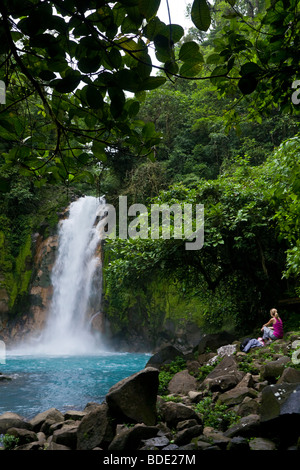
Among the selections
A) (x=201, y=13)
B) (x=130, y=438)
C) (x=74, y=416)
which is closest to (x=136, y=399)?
Answer: (x=130, y=438)

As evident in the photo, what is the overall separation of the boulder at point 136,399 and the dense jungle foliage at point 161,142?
8.57 feet

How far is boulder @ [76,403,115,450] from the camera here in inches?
144

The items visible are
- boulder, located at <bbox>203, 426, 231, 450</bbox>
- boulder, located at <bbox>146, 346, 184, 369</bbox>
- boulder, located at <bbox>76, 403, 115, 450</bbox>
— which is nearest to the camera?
boulder, located at <bbox>203, 426, 231, 450</bbox>

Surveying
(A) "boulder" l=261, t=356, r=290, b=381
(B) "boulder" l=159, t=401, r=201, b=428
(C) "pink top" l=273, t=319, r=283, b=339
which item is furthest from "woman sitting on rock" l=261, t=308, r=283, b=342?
(B) "boulder" l=159, t=401, r=201, b=428

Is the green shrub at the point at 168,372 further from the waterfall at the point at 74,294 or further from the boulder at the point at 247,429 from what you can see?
the waterfall at the point at 74,294

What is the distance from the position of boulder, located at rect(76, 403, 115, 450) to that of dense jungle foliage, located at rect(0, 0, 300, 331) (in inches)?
108

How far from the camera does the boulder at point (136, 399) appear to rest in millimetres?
4020

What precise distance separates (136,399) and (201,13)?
13.4ft

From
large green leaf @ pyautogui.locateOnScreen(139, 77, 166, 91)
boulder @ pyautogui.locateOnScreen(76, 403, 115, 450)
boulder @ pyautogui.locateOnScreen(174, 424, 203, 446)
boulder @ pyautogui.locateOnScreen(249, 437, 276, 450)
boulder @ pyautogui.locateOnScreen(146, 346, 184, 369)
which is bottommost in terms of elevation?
boulder @ pyautogui.locateOnScreen(146, 346, 184, 369)

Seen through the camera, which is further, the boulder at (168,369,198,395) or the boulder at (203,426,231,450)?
the boulder at (168,369,198,395)

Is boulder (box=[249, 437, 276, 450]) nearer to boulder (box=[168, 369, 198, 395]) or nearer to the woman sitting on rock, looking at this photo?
boulder (box=[168, 369, 198, 395])

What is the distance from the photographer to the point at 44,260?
16469 mm

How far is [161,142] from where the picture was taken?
7.03ft
